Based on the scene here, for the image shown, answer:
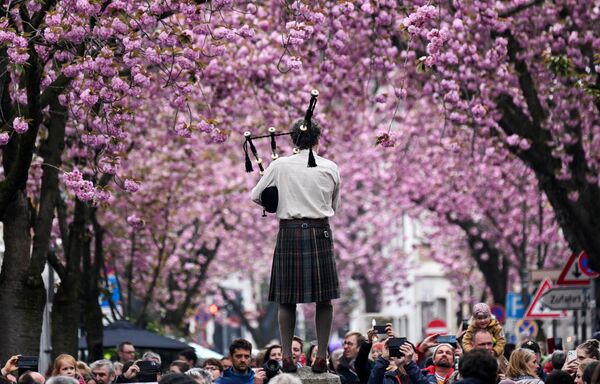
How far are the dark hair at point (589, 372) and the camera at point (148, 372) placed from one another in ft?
12.0

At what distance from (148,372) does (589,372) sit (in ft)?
12.6

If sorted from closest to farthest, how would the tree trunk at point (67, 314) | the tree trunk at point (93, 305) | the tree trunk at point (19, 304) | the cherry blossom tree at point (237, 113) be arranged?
the cherry blossom tree at point (237, 113) → the tree trunk at point (19, 304) → the tree trunk at point (67, 314) → the tree trunk at point (93, 305)

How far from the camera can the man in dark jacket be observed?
13609 mm

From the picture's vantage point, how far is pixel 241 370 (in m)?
13.7

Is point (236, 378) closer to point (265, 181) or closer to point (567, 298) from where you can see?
point (265, 181)

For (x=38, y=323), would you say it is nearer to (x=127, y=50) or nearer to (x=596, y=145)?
(x=127, y=50)

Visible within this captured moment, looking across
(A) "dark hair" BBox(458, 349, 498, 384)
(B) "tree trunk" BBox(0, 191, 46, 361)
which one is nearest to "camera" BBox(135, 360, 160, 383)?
(A) "dark hair" BBox(458, 349, 498, 384)

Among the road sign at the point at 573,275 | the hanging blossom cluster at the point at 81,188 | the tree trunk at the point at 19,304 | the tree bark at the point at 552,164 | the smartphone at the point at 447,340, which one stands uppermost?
the tree bark at the point at 552,164

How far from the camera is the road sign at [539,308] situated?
26723 millimetres

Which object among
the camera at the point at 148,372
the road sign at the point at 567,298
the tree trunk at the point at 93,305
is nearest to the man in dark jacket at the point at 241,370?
the camera at the point at 148,372

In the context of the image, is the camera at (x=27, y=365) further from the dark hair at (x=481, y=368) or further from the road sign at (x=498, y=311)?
the road sign at (x=498, y=311)

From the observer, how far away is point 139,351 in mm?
27719

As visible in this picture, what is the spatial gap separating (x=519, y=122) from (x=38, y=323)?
804 cm

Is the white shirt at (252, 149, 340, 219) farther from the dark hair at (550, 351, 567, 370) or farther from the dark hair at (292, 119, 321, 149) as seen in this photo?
the dark hair at (550, 351, 567, 370)
